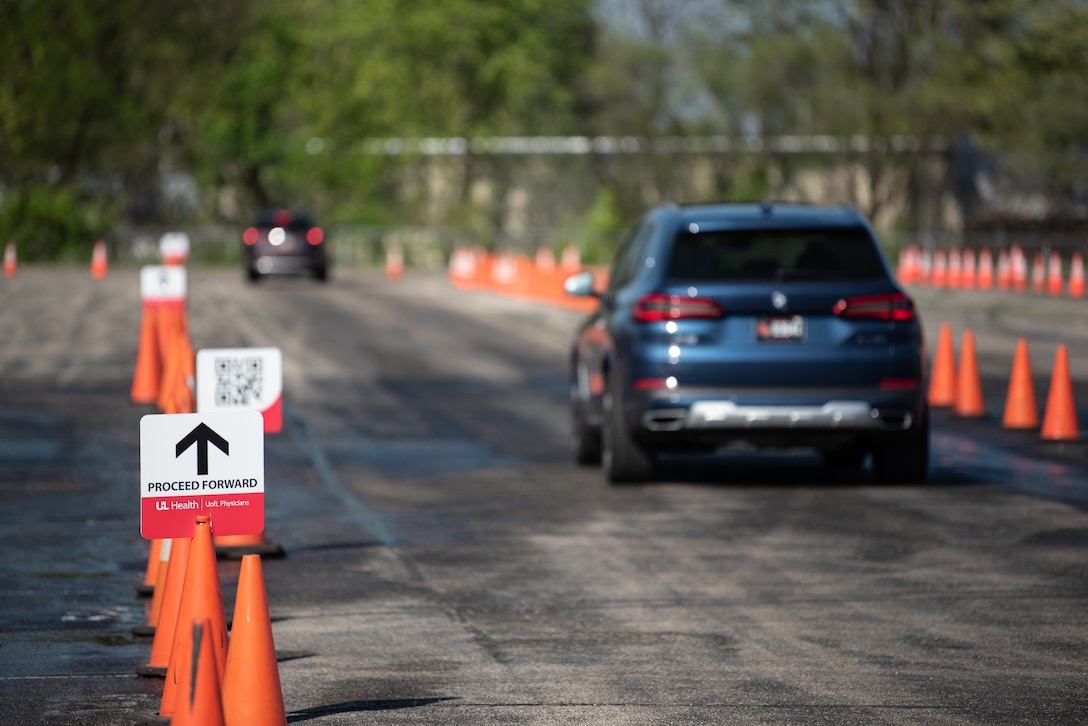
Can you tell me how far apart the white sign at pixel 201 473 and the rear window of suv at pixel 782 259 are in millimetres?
6407

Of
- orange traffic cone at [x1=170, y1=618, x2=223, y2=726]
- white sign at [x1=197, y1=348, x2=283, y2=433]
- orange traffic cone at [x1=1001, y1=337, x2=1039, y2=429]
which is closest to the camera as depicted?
orange traffic cone at [x1=170, y1=618, x2=223, y2=726]

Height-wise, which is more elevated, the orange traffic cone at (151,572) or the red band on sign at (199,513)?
the red band on sign at (199,513)

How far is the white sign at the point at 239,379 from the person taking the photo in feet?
30.6

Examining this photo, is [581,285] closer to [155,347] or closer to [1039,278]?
[155,347]

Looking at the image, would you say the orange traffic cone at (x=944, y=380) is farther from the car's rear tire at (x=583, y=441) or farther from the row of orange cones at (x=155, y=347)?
the row of orange cones at (x=155, y=347)

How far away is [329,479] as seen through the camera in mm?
13891

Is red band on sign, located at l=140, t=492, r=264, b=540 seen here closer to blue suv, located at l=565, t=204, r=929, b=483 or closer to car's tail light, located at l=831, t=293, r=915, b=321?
blue suv, located at l=565, t=204, r=929, b=483

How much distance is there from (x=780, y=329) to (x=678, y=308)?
2.02 ft

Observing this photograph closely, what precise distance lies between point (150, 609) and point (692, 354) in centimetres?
462

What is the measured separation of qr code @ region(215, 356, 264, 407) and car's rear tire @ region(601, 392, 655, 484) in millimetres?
3627

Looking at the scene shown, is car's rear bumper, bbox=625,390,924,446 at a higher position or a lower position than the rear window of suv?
lower

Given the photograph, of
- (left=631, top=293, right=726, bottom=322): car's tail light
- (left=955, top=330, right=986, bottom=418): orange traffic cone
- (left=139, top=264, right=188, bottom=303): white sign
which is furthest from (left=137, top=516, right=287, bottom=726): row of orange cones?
(left=139, top=264, right=188, bottom=303): white sign

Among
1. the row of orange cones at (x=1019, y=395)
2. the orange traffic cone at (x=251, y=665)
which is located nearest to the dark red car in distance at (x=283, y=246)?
the row of orange cones at (x=1019, y=395)

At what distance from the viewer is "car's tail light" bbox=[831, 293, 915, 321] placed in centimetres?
1270
